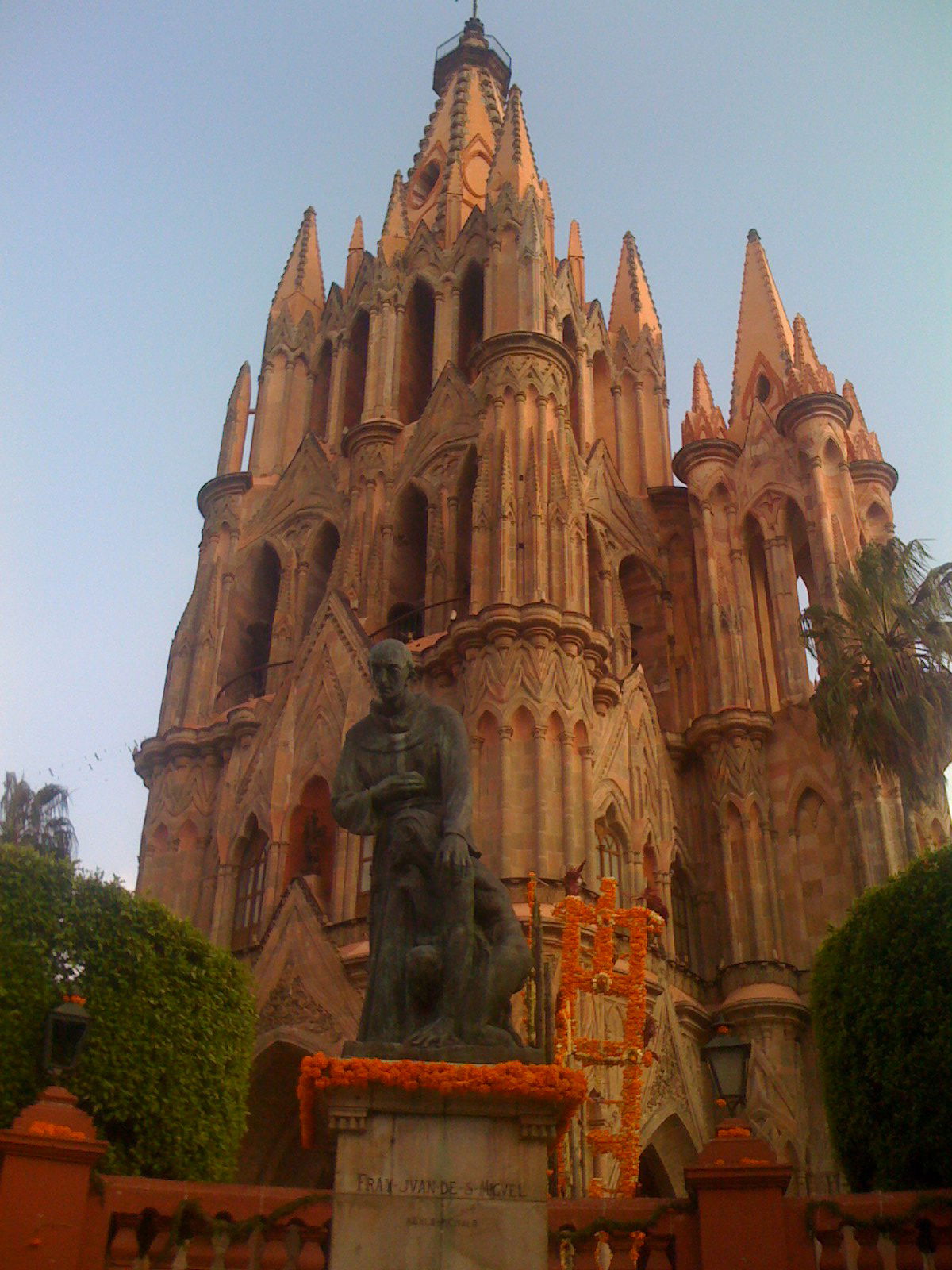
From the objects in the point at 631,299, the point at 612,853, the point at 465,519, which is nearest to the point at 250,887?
the point at 612,853

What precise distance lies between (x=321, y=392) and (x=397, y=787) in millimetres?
28723

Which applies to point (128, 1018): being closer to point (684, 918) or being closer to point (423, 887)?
point (423, 887)

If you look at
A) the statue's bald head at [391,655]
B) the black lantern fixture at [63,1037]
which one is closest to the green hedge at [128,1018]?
the black lantern fixture at [63,1037]

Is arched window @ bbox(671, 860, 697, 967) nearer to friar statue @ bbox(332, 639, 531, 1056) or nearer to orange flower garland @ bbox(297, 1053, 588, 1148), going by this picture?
friar statue @ bbox(332, 639, 531, 1056)

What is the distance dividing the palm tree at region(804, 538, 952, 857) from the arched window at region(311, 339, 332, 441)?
16535 millimetres

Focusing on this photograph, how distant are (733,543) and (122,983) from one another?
19.2 meters

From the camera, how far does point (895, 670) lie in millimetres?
21516

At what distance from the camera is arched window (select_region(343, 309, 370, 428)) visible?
35469 mm

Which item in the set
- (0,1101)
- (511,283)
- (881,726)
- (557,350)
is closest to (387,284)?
(511,283)

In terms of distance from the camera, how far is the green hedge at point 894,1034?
12.5 metres

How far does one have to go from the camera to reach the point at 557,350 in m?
29.6

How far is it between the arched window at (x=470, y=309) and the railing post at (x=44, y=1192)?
27.4 meters

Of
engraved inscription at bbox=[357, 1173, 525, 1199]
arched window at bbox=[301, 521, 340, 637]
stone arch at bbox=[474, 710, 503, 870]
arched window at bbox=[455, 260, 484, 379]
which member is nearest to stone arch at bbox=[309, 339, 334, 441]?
arched window at bbox=[455, 260, 484, 379]

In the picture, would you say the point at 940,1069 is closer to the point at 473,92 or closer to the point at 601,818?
the point at 601,818
